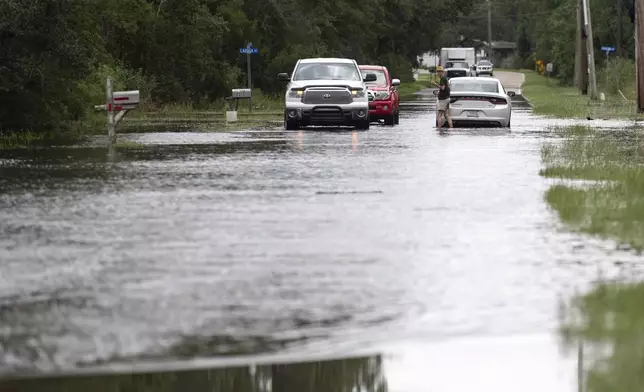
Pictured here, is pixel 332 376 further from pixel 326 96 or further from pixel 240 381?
pixel 326 96

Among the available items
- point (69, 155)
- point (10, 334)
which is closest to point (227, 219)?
point (10, 334)

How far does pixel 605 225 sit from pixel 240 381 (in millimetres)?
7603

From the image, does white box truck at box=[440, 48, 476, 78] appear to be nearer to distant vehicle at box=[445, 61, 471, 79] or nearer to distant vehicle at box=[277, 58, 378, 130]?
distant vehicle at box=[445, 61, 471, 79]

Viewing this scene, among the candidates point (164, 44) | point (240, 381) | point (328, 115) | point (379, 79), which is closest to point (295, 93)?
point (328, 115)

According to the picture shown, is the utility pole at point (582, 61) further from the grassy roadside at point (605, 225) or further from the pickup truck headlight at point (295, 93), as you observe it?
the grassy roadside at point (605, 225)

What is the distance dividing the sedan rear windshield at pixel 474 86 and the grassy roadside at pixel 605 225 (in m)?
8.09

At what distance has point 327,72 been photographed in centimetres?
3941

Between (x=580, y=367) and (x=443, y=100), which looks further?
(x=443, y=100)

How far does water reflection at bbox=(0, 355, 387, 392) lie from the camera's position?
7.29m

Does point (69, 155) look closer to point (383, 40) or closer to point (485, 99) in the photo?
point (485, 99)

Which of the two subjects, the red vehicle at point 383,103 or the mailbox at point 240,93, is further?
the mailbox at point 240,93

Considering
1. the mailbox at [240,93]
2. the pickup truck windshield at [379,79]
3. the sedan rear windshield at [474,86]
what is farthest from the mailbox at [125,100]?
the mailbox at [240,93]

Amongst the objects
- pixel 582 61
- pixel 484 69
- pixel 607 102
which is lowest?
pixel 484 69

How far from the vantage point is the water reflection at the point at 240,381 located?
729 cm
